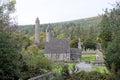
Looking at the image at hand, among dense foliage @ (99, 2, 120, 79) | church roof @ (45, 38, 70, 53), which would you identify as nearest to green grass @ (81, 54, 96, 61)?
church roof @ (45, 38, 70, 53)

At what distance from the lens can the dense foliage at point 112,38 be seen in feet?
83.2

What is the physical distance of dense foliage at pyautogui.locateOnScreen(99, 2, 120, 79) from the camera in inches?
998

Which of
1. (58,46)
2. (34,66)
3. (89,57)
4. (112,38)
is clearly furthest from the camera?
(89,57)

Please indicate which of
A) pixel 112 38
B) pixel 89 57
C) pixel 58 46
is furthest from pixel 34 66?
pixel 89 57

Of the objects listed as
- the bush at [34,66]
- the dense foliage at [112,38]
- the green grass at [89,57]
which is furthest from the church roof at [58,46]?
the bush at [34,66]

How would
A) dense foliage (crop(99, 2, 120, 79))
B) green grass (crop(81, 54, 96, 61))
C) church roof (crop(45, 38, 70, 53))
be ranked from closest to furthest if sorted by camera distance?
dense foliage (crop(99, 2, 120, 79))
church roof (crop(45, 38, 70, 53))
green grass (crop(81, 54, 96, 61))

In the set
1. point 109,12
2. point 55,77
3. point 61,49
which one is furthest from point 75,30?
point 55,77

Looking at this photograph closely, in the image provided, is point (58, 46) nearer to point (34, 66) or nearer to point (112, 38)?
point (112, 38)

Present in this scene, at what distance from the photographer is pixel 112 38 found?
3000 centimetres

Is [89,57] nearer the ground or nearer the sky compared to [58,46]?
nearer the ground

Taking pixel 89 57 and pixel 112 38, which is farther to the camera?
pixel 89 57

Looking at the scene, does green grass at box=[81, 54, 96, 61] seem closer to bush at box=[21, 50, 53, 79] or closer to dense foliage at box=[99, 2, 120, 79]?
dense foliage at box=[99, 2, 120, 79]

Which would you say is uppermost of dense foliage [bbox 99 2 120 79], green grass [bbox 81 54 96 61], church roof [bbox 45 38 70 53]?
dense foliage [bbox 99 2 120 79]

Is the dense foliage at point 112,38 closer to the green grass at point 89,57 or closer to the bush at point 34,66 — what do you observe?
the bush at point 34,66
